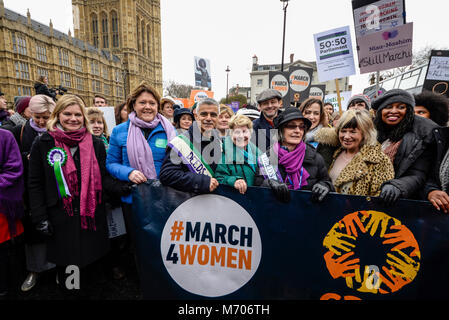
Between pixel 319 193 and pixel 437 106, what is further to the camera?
pixel 437 106

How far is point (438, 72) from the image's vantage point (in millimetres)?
4906

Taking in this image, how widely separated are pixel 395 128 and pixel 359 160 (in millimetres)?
554

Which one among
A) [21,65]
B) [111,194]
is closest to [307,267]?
[111,194]

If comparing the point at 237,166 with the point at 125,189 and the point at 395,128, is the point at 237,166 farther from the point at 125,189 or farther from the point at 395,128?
the point at 395,128

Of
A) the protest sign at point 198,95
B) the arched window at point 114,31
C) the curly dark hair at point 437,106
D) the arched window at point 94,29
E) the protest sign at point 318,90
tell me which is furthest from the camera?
the arched window at point 94,29

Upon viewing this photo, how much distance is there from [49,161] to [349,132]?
9.30 feet

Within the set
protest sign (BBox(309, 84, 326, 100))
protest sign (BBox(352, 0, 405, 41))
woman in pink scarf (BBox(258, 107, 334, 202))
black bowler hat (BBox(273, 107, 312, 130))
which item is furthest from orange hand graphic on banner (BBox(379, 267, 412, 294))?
protest sign (BBox(309, 84, 326, 100))

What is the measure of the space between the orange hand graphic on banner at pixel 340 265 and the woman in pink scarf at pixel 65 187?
215cm

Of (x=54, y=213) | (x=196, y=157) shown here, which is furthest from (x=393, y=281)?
(x=54, y=213)

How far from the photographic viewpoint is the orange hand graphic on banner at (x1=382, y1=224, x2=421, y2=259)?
1734 millimetres

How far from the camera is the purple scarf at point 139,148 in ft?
7.68

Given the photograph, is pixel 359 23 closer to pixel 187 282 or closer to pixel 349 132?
pixel 349 132

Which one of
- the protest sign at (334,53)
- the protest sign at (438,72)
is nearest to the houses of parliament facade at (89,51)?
the protest sign at (334,53)

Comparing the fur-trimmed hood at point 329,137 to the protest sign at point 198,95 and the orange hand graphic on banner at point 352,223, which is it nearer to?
the orange hand graphic on banner at point 352,223
